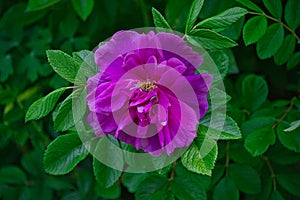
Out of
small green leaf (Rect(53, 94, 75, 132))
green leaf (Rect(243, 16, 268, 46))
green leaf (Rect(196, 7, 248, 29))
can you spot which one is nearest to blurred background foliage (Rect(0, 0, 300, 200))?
green leaf (Rect(243, 16, 268, 46))

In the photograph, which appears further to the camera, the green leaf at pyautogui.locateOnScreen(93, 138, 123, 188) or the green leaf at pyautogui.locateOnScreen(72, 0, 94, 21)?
the green leaf at pyautogui.locateOnScreen(72, 0, 94, 21)

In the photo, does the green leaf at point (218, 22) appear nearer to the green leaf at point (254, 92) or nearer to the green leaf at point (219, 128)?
the green leaf at point (219, 128)

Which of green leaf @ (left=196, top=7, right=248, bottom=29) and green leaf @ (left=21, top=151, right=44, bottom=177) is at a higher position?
green leaf @ (left=196, top=7, right=248, bottom=29)

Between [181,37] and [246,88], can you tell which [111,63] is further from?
[246,88]

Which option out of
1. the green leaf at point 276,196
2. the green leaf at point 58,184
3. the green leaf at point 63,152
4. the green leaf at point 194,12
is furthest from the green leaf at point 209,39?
the green leaf at point 58,184

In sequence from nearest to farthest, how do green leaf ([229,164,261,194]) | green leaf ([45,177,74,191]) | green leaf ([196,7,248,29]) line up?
green leaf ([196,7,248,29]) → green leaf ([229,164,261,194]) → green leaf ([45,177,74,191])

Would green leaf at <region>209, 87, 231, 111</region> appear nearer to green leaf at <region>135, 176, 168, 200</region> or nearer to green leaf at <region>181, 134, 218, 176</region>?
green leaf at <region>181, 134, 218, 176</region>

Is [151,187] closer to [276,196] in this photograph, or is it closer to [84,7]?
[276,196]
